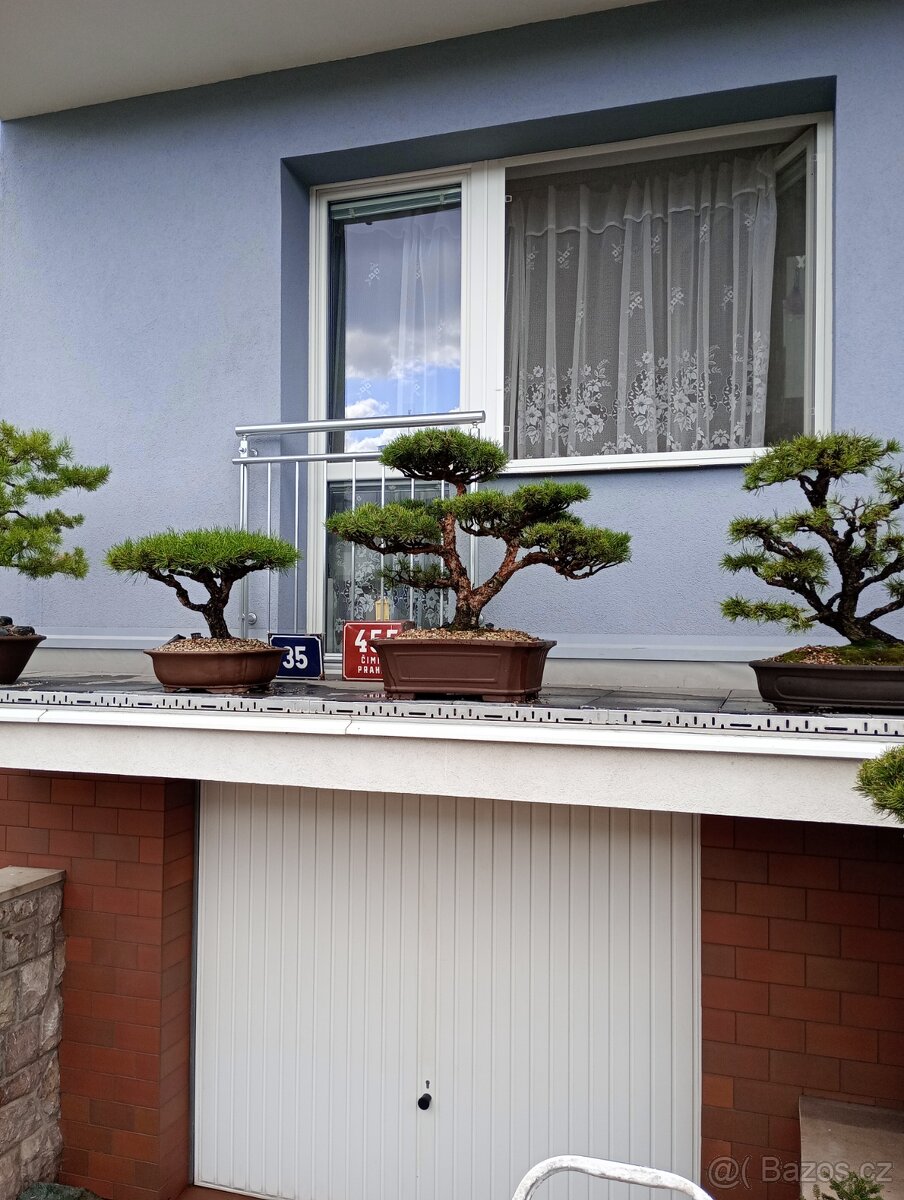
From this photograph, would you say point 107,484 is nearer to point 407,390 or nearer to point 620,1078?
point 407,390

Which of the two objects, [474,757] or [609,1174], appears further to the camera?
[474,757]

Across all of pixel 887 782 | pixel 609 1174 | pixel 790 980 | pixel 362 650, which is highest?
pixel 362 650

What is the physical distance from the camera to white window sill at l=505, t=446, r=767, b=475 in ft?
10.1

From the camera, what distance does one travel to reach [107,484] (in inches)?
145

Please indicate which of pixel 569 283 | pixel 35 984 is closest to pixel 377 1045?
pixel 35 984

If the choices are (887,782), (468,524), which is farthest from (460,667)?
(887,782)

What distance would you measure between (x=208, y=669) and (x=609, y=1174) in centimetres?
162

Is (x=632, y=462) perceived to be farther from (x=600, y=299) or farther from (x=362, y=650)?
(x=362, y=650)

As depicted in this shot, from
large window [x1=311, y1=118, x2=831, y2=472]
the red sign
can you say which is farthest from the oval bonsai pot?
large window [x1=311, y1=118, x2=831, y2=472]

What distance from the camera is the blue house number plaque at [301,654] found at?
120 inches

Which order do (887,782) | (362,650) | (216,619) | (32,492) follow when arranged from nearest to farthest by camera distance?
1. (887,782)
2. (216,619)
3. (362,650)
4. (32,492)

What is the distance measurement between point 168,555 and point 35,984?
5.79 feet

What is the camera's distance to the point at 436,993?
3.11 metres

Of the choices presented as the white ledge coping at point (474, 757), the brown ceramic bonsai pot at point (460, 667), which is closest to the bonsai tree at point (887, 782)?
the white ledge coping at point (474, 757)
